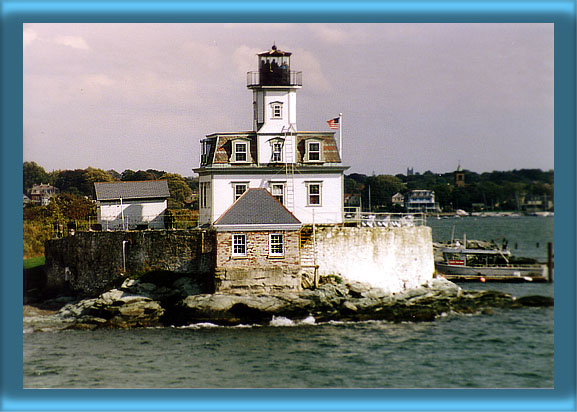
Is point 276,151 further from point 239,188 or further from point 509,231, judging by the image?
point 509,231

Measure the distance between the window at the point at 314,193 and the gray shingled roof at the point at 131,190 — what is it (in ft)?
17.5

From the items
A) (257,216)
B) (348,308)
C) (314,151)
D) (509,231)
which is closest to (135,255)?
(257,216)

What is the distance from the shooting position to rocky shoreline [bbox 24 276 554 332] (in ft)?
79.2

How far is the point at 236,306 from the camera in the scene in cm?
2417

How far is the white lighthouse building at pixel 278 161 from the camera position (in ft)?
90.1

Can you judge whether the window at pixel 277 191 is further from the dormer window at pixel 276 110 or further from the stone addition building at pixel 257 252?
the stone addition building at pixel 257 252

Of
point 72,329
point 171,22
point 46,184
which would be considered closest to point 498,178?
point 171,22

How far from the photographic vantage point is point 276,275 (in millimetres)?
24500

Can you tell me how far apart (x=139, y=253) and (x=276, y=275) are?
188 inches

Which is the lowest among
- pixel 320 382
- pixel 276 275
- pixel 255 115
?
pixel 320 382

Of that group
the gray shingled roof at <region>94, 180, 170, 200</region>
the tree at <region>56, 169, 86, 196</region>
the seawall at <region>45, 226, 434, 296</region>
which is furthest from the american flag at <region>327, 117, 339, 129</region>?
the tree at <region>56, 169, 86, 196</region>

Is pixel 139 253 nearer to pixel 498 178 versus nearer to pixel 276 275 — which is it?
pixel 276 275

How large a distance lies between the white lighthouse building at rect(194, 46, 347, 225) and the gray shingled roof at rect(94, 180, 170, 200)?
2398mm

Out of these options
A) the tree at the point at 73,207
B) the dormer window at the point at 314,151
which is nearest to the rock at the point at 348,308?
the dormer window at the point at 314,151
